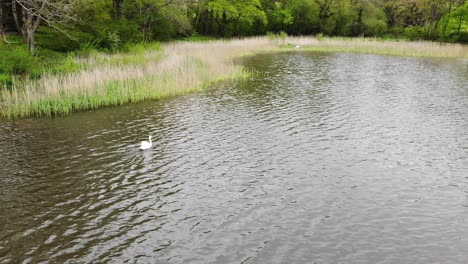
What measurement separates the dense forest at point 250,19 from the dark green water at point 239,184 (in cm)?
1223

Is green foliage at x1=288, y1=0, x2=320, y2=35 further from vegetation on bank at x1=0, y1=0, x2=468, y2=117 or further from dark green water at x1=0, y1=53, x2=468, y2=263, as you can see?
dark green water at x1=0, y1=53, x2=468, y2=263

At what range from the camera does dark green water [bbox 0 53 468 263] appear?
276 inches

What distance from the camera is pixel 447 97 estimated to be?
64.1 ft

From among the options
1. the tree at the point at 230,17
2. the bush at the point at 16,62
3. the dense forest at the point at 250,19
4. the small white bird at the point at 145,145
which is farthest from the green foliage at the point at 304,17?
the small white bird at the point at 145,145

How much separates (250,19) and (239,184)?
42.2 meters

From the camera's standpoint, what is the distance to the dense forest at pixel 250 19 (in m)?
27.8

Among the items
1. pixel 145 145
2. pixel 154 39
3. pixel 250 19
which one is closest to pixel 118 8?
pixel 154 39

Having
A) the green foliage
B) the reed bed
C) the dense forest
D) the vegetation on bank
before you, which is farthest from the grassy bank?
the green foliage

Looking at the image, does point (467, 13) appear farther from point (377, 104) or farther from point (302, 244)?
point (302, 244)

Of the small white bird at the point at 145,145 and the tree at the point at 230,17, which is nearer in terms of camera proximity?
the small white bird at the point at 145,145

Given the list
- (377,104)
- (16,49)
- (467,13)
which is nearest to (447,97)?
(377,104)

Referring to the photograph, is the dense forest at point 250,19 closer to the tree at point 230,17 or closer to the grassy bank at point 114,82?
the tree at point 230,17

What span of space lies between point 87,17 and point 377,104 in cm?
1900

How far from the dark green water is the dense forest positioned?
40.1 feet
